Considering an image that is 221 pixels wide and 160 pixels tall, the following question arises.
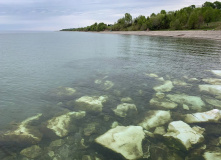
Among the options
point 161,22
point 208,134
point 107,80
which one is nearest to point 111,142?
point 208,134

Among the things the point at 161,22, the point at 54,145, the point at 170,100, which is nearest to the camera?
the point at 54,145

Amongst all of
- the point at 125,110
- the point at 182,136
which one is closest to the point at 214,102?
the point at 182,136

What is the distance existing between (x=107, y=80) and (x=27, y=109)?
10.6 m

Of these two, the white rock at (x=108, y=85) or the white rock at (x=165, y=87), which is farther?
the white rock at (x=108, y=85)

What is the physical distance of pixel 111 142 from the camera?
9.91 m

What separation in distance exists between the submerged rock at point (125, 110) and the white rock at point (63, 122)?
9.90ft

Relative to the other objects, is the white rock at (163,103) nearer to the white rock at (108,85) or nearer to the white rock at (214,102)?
the white rock at (214,102)

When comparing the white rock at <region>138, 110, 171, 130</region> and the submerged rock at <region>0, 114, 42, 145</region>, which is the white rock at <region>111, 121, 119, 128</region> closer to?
the white rock at <region>138, 110, 171, 130</region>

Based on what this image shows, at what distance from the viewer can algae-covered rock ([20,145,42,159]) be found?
29.5 ft

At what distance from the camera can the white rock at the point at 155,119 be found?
11.8 m

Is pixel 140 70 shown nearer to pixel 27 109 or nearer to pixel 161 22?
pixel 27 109

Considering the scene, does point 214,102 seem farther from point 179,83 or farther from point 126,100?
point 126,100

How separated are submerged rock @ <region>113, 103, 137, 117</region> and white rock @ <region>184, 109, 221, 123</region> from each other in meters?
4.32

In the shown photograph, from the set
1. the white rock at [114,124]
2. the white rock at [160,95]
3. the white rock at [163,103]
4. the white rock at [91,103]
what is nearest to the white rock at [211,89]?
the white rock at [160,95]
